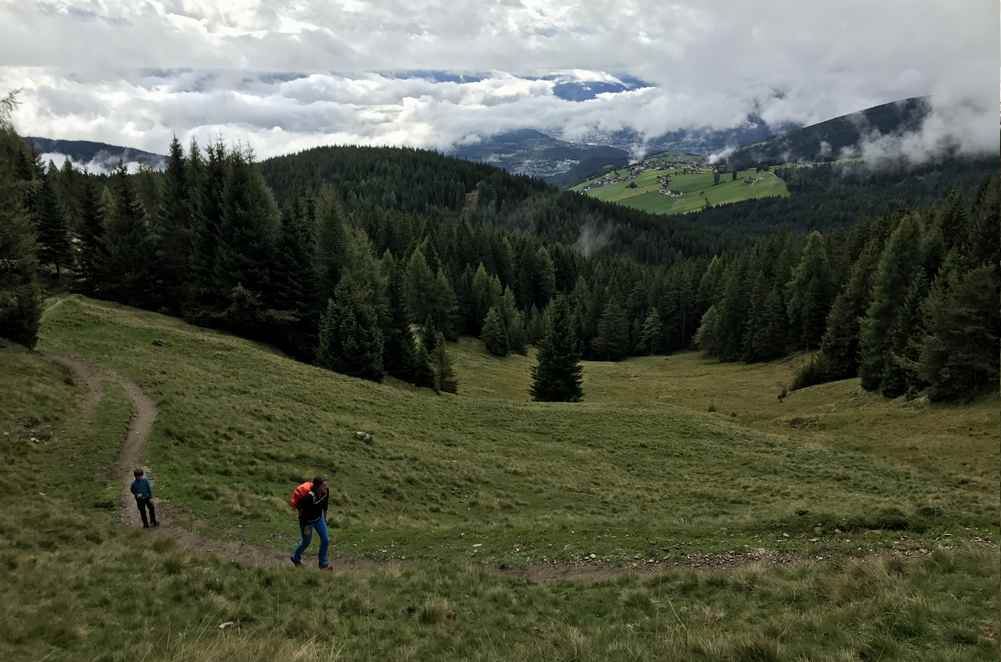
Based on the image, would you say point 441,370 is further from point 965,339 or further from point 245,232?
point 965,339

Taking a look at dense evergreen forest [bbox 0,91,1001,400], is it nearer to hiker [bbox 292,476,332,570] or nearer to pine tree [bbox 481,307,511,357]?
pine tree [bbox 481,307,511,357]

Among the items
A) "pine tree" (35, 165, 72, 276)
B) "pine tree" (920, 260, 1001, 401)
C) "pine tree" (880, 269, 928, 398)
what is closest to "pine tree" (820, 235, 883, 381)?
"pine tree" (880, 269, 928, 398)

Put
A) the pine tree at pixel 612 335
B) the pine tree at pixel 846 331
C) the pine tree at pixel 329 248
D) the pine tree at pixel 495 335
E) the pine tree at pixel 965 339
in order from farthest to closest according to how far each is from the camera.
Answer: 1. the pine tree at pixel 612 335
2. the pine tree at pixel 495 335
3. the pine tree at pixel 846 331
4. the pine tree at pixel 329 248
5. the pine tree at pixel 965 339

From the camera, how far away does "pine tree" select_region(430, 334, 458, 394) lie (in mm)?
53750

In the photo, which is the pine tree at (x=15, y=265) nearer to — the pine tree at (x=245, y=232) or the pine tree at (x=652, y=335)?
the pine tree at (x=245, y=232)

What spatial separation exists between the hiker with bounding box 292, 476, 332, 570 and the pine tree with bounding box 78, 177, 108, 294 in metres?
52.9

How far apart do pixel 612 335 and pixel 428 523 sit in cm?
9644

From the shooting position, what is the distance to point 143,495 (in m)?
16.0

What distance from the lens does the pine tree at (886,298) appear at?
52281mm

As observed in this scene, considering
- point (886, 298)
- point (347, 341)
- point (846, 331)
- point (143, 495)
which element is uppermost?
point (886, 298)

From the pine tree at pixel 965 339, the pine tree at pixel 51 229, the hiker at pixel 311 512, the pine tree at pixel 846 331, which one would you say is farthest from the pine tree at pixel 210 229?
the pine tree at pixel 846 331

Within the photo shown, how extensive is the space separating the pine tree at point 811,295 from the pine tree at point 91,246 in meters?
90.6

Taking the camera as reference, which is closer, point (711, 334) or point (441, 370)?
point (441, 370)

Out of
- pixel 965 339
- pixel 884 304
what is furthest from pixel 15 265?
pixel 884 304
